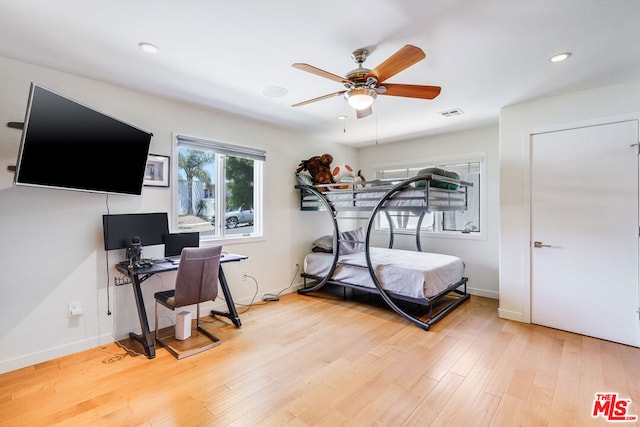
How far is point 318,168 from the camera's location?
4.51 metres

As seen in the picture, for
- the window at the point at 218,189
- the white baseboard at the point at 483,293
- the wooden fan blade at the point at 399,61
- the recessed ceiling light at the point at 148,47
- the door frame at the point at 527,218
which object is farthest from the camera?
the white baseboard at the point at 483,293

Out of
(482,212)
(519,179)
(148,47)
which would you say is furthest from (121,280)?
(482,212)

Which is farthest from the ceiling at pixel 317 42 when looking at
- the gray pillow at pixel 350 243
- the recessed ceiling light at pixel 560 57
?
the gray pillow at pixel 350 243

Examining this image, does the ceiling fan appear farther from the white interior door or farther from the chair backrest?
the white interior door

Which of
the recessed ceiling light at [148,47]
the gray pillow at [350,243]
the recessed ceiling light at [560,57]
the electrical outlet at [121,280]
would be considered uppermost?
the recessed ceiling light at [148,47]

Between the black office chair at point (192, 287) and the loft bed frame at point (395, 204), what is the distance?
1753 millimetres

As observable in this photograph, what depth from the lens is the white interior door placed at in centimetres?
280

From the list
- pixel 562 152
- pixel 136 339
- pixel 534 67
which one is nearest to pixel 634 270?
pixel 562 152

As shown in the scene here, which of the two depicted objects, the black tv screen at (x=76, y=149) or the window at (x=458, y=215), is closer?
the black tv screen at (x=76, y=149)

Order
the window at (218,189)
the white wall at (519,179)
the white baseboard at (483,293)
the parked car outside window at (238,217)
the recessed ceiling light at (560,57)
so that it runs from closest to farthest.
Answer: the recessed ceiling light at (560,57) < the white wall at (519,179) < the window at (218,189) < the parked car outside window at (238,217) < the white baseboard at (483,293)

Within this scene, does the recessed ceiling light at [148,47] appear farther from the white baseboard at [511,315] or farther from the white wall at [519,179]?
the white baseboard at [511,315]

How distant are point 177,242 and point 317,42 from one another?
2371 mm

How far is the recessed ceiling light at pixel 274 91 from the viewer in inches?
116

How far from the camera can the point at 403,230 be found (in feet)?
17.0
